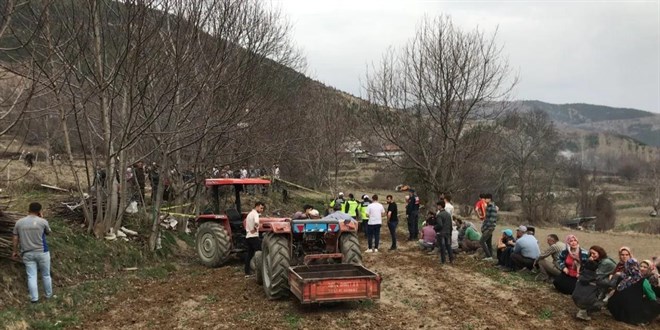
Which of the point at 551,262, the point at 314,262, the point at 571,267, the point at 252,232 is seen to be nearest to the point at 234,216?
the point at 252,232

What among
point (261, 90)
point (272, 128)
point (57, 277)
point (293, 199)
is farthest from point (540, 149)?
point (57, 277)

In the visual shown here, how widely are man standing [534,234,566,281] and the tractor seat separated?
6597 millimetres

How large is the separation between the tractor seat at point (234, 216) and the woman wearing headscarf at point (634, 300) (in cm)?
761

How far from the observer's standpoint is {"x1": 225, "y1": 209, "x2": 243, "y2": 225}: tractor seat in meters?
11.7

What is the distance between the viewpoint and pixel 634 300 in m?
7.95

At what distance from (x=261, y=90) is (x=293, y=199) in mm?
10723

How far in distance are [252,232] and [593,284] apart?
20.3 ft

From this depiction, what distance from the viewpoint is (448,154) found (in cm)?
2070

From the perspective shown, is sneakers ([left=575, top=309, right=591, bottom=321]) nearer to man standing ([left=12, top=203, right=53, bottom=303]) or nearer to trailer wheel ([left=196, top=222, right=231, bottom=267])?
trailer wheel ([left=196, top=222, right=231, bottom=267])

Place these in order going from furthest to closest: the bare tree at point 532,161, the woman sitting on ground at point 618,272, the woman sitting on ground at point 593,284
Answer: the bare tree at point 532,161, the woman sitting on ground at point 618,272, the woman sitting on ground at point 593,284

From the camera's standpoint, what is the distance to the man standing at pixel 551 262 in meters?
10.3

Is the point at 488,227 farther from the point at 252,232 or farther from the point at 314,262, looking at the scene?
the point at 252,232

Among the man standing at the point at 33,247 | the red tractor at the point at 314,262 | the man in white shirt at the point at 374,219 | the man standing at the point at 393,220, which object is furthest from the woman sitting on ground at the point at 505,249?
the man standing at the point at 33,247

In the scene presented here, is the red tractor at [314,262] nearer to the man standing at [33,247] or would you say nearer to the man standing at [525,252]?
the man standing at [33,247]
